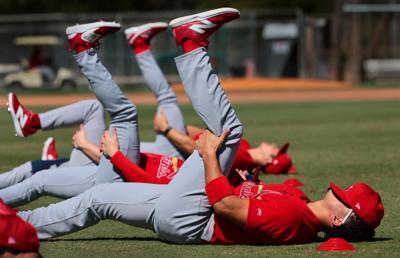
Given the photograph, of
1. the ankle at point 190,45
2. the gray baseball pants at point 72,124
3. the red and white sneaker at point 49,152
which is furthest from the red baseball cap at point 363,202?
the red and white sneaker at point 49,152

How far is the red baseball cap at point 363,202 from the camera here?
6.01 m

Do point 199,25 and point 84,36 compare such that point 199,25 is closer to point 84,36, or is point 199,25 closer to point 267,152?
point 84,36

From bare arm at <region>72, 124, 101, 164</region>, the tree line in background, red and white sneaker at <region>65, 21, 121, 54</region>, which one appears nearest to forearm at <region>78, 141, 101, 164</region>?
bare arm at <region>72, 124, 101, 164</region>

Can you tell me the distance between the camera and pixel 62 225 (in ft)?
20.3

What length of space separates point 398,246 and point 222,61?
3190cm

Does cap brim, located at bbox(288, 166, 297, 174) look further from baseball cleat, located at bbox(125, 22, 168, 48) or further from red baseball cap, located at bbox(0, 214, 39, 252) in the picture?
red baseball cap, located at bbox(0, 214, 39, 252)

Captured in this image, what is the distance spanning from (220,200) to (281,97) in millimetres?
21498

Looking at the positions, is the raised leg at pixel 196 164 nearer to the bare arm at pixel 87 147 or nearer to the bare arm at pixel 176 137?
the bare arm at pixel 87 147

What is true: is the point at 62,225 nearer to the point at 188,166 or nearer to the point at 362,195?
the point at 188,166

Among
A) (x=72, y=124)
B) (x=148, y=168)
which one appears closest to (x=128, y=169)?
(x=148, y=168)

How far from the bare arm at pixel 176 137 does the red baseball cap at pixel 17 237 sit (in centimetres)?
481

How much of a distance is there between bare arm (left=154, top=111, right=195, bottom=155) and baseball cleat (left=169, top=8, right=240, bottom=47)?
2.95 meters

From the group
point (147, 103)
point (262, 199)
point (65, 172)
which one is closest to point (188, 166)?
point (262, 199)

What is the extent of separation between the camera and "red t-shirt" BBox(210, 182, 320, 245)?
5961mm
